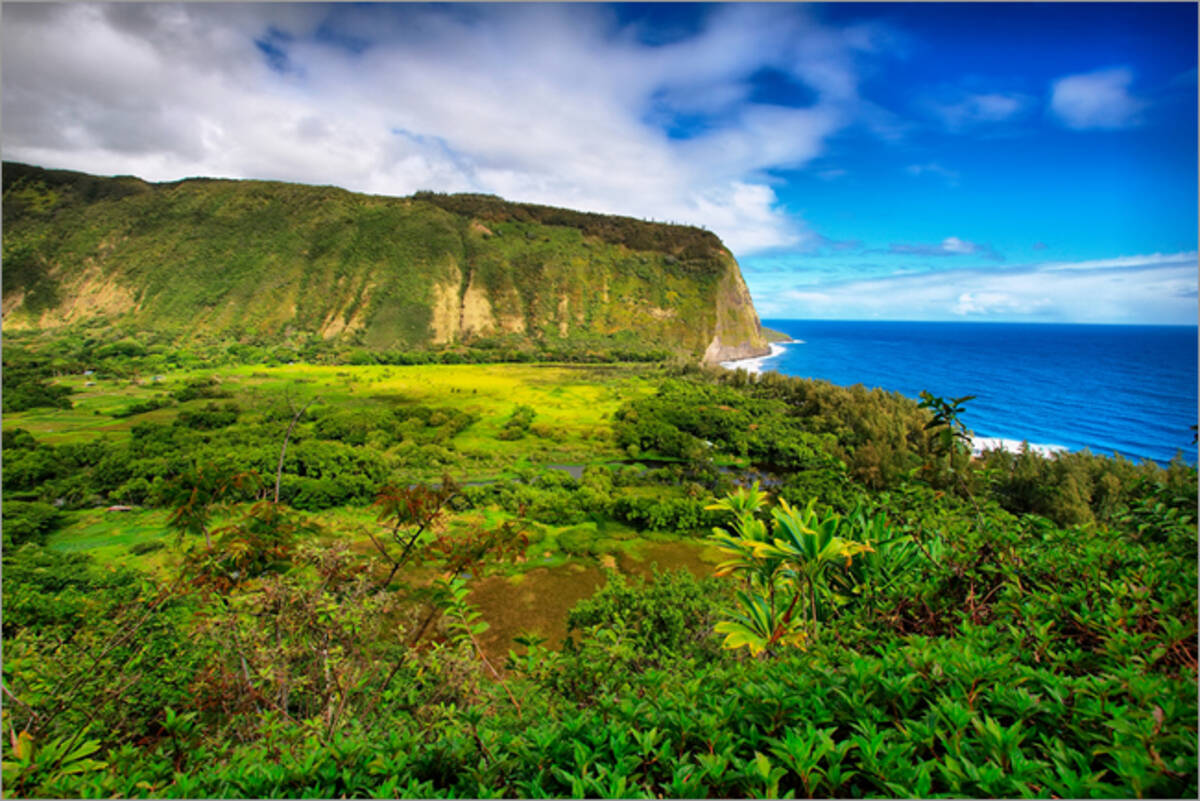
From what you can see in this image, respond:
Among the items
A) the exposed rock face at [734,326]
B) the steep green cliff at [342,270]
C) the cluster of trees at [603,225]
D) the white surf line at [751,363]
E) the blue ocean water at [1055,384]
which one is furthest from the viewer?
the cluster of trees at [603,225]

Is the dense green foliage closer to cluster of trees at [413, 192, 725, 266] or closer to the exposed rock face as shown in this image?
the exposed rock face

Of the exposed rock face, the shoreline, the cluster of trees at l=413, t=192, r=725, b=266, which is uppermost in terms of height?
the cluster of trees at l=413, t=192, r=725, b=266


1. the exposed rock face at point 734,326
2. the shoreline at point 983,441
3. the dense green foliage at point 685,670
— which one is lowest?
the shoreline at point 983,441

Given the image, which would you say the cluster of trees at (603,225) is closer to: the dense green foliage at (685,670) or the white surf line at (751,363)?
the white surf line at (751,363)

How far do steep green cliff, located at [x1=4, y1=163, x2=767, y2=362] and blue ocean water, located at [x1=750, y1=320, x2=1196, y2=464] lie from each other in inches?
1191

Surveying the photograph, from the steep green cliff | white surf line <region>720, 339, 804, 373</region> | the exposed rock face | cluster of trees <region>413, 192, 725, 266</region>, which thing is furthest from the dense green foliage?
cluster of trees <region>413, 192, 725, 266</region>

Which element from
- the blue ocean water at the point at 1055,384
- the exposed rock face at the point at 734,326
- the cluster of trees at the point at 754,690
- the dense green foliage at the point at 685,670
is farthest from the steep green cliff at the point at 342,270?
the cluster of trees at the point at 754,690

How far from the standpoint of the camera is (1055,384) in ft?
233

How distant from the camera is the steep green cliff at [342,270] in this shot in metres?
104

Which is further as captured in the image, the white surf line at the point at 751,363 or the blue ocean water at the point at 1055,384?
the white surf line at the point at 751,363

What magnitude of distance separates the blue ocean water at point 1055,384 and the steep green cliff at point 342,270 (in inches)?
1191

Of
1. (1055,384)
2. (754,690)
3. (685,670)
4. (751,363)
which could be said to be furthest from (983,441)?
(751,363)

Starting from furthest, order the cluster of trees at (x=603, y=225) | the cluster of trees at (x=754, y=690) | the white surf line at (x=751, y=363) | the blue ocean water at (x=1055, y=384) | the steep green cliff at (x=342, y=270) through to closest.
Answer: the cluster of trees at (x=603, y=225), the steep green cliff at (x=342, y=270), the white surf line at (x=751, y=363), the blue ocean water at (x=1055, y=384), the cluster of trees at (x=754, y=690)

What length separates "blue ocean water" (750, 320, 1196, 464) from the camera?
43688mm
